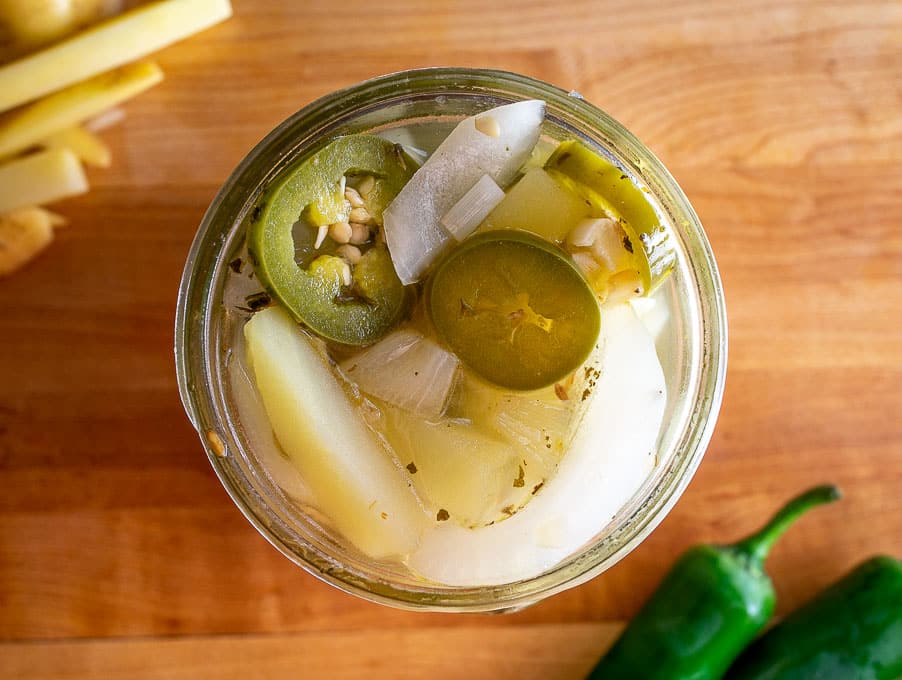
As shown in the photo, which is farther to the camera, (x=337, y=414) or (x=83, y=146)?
(x=83, y=146)

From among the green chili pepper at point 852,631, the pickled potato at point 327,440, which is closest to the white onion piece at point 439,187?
the pickled potato at point 327,440

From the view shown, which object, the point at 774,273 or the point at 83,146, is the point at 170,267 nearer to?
the point at 83,146

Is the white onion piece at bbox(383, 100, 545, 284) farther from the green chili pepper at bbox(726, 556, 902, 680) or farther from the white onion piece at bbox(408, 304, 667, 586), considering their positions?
the green chili pepper at bbox(726, 556, 902, 680)

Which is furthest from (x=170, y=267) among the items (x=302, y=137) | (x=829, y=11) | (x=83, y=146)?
(x=829, y=11)

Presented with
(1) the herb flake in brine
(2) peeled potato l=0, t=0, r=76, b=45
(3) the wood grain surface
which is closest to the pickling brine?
(1) the herb flake in brine

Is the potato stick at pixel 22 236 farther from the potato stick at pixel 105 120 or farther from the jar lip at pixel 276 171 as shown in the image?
the jar lip at pixel 276 171

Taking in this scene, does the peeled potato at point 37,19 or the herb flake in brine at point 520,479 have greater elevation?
the peeled potato at point 37,19

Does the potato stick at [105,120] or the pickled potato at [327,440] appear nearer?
the pickled potato at [327,440]
